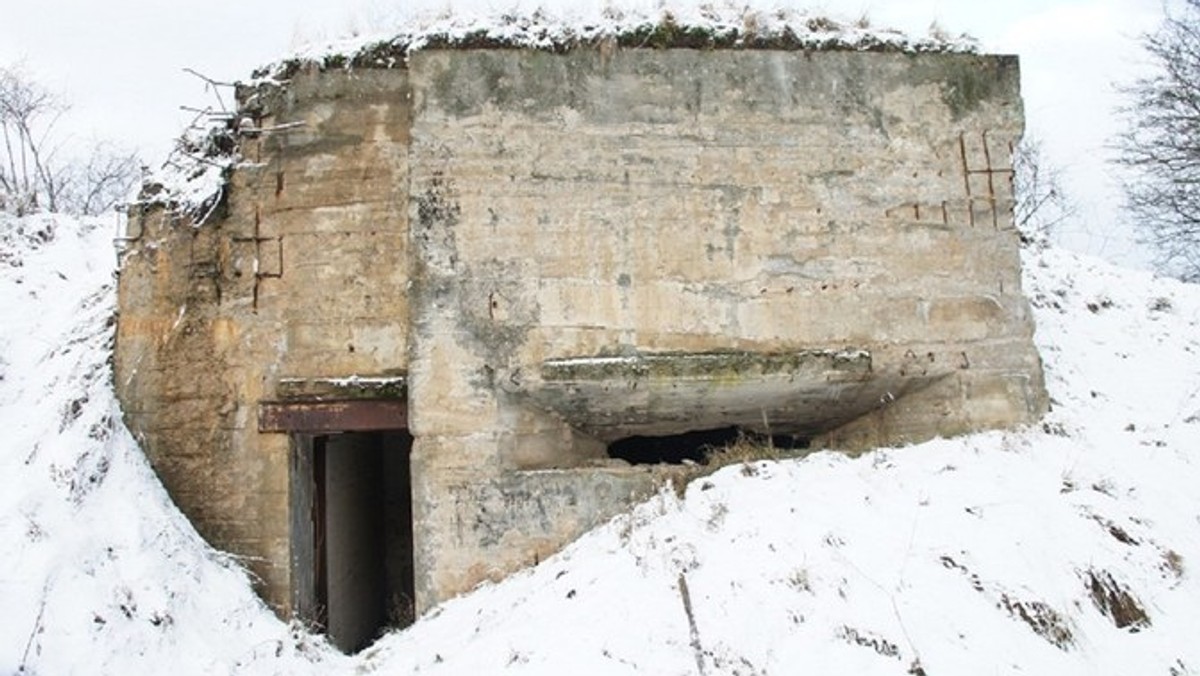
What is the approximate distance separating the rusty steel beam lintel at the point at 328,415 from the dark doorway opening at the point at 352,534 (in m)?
0.25

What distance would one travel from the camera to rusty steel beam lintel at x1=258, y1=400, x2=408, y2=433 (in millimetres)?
6898

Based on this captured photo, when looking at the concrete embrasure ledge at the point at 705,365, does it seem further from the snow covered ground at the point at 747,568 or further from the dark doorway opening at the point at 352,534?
the dark doorway opening at the point at 352,534

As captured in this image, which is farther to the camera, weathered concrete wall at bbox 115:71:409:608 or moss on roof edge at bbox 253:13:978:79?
moss on roof edge at bbox 253:13:978:79

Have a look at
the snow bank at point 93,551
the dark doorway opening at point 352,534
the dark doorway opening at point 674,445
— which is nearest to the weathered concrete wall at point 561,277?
the snow bank at point 93,551

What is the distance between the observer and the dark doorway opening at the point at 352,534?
7.21m

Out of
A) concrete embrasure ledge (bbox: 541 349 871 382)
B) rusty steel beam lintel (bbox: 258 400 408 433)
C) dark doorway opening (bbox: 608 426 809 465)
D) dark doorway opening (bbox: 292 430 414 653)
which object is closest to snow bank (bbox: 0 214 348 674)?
dark doorway opening (bbox: 292 430 414 653)

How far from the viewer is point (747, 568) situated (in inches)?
215

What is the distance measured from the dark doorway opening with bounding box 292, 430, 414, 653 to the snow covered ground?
724 mm

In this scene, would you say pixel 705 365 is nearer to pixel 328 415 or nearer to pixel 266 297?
pixel 328 415

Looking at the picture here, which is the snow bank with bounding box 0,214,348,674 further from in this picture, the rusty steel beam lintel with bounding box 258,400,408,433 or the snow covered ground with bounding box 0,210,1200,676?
the rusty steel beam lintel with bounding box 258,400,408,433

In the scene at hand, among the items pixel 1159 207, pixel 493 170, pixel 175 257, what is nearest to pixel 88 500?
pixel 175 257

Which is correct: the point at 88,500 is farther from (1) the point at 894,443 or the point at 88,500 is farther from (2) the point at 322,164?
(1) the point at 894,443

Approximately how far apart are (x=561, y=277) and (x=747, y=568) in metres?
2.49

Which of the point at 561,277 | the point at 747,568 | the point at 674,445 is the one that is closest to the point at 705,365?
the point at 561,277
